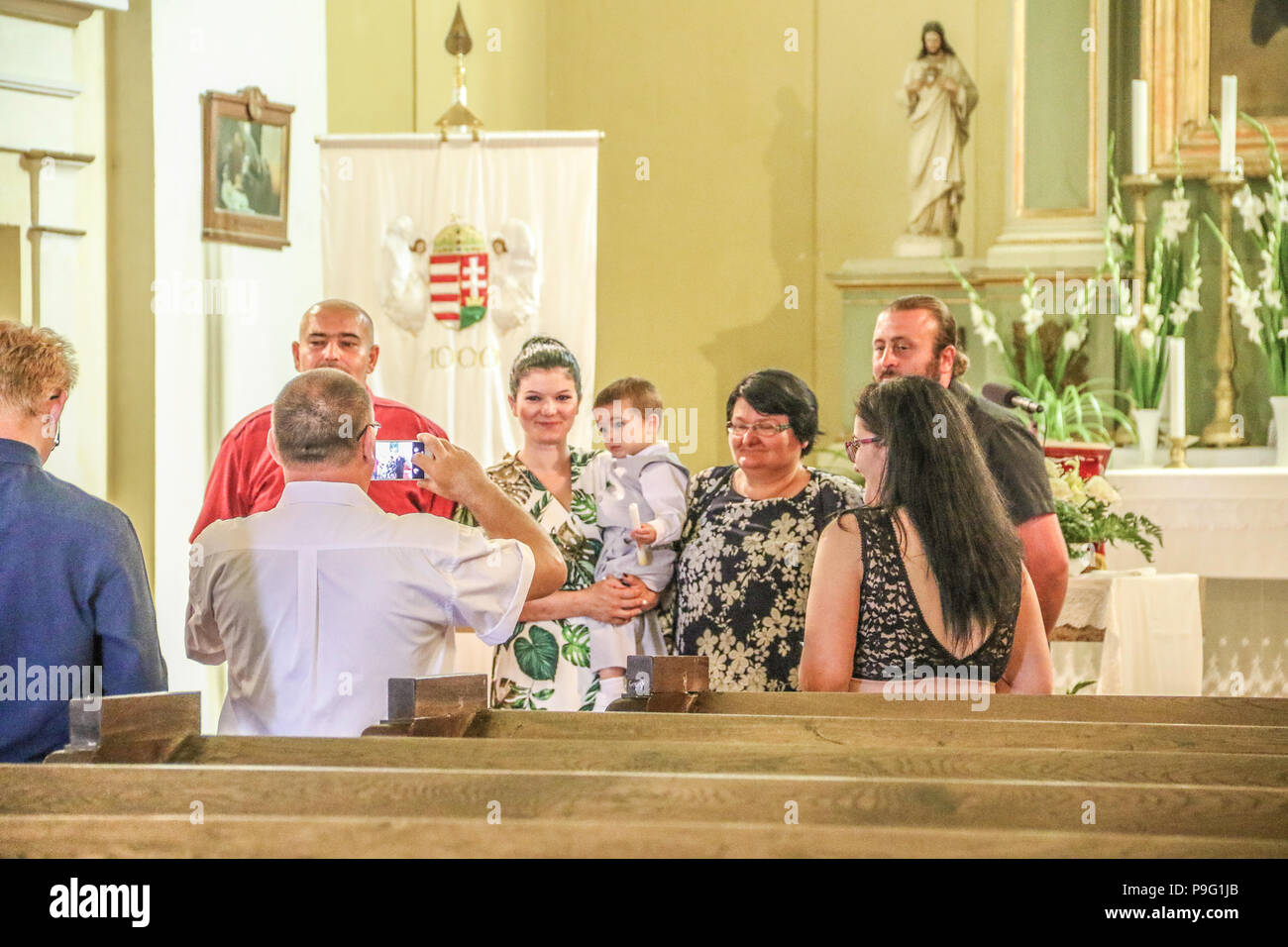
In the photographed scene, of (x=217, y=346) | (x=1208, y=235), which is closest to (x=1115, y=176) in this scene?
(x=1208, y=235)

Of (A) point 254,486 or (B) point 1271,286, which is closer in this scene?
(A) point 254,486

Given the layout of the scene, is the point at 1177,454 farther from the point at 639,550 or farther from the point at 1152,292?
the point at 639,550

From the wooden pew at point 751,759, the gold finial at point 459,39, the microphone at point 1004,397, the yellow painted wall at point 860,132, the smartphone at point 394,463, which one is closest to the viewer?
the wooden pew at point 751,759

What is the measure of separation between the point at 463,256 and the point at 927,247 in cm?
230

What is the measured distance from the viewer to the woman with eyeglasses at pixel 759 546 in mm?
3510

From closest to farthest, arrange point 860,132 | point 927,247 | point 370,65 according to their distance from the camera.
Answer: point 370,65
point 927,247
point 860,132

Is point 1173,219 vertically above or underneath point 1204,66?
underneath

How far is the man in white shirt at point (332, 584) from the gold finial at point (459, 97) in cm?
397

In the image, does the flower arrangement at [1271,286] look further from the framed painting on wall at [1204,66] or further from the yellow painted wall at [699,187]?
the yellow painted wall at [699,187]

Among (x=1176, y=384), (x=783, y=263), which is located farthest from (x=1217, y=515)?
(x=783, y=263)

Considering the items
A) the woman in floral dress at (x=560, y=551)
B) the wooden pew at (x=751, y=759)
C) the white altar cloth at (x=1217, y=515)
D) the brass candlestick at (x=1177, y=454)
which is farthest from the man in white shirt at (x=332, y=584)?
the brass candlestick at (x=1177, y=454)

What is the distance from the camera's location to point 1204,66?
6.86m

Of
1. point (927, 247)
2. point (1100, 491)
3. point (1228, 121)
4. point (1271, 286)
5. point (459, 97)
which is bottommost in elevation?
point (1100, 491)
